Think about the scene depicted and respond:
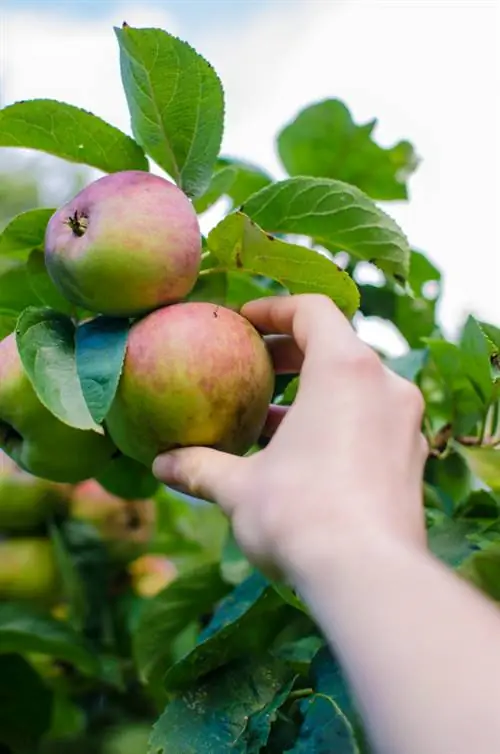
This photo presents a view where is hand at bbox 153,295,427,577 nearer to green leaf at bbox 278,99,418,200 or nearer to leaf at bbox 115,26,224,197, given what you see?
leaf at bbox 115,26,224,197

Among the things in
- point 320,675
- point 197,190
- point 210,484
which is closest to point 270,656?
point 320,675

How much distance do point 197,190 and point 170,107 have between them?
63 millimetres

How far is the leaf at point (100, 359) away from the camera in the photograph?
55 centimetres

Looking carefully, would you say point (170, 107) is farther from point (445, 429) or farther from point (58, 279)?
point (445, 429)

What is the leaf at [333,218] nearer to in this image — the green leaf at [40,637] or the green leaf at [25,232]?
the green leaf at [25,232]

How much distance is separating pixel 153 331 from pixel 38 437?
12cm

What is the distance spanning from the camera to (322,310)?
1.89ft

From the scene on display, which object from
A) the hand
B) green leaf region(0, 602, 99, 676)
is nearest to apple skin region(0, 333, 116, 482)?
the hand

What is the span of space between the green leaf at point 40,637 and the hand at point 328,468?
1.19 feet

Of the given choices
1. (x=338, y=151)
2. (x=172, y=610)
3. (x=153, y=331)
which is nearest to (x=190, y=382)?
(x=153, y=331)

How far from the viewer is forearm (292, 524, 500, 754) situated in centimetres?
39

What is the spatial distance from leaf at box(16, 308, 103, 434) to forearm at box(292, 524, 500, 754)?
173 mm

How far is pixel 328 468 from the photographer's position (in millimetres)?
472

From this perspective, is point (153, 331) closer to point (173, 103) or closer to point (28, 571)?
point (173, 103)
